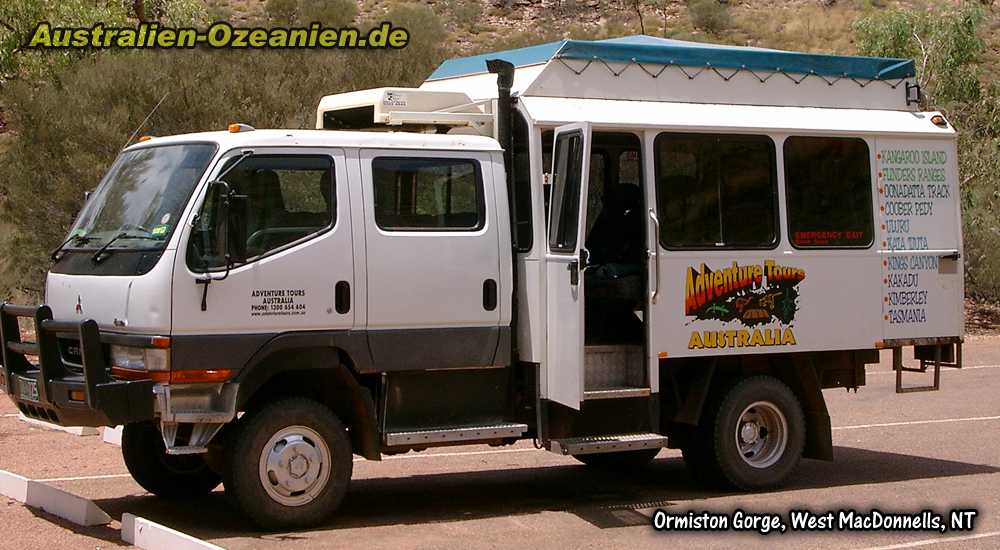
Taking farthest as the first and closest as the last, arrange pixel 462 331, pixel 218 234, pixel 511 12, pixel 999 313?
pixel 511 12 < pixel 999 313 < pixel 462 331 < pixel 218 234

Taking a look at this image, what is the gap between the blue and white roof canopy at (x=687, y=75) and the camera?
394 inches

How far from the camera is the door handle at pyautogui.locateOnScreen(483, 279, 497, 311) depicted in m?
9.38

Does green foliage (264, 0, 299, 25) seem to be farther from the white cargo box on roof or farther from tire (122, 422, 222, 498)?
tire (122, 422, 222, 498)

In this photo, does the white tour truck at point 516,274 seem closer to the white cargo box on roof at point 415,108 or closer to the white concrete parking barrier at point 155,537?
the white cargo box on roof at point 415,108

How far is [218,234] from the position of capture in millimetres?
8398

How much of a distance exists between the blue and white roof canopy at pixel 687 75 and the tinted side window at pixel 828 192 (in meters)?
0.48

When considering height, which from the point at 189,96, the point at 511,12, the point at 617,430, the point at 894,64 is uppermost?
the point at 511,12

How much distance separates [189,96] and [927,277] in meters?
14.4

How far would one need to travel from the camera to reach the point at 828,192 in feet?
35.2

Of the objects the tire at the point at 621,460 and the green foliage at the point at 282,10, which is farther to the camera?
the green foliage at the point at 282,10

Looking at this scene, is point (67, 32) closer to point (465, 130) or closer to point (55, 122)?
point (55, 122)

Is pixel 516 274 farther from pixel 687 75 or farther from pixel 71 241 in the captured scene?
pixel 71 241

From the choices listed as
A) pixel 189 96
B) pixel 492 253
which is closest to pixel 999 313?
pixel 189 96

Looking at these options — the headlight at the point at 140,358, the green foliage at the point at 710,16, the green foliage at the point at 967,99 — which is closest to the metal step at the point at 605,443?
the headlight at the point at 140,358
